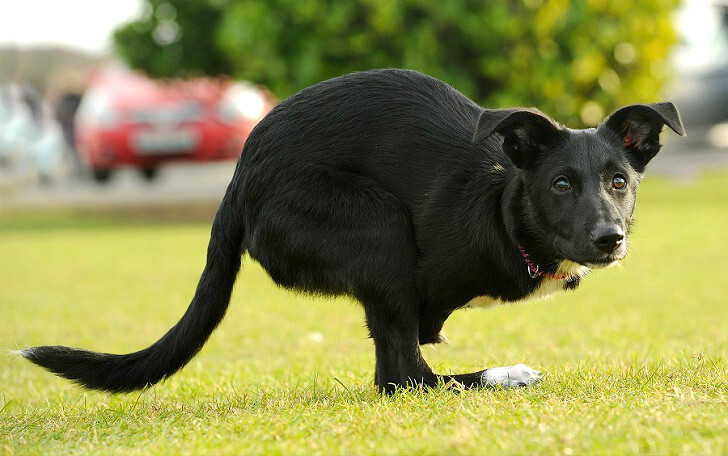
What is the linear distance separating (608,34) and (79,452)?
13039 millimetres

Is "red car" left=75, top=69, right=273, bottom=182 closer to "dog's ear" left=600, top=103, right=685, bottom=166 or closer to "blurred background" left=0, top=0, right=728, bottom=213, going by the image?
"blurred background" left=0, top=0, right=728, bottom=213

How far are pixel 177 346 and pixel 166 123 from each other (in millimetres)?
12755

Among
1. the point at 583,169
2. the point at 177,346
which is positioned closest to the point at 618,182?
the point at 583,169

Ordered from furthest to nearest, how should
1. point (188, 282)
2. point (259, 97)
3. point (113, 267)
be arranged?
1. point (259, 97)
2. point (113, 267)
3. point (188, 282)

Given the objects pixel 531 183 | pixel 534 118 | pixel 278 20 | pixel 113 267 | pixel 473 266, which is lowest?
pixel 113 267

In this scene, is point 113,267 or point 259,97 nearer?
point 113,267

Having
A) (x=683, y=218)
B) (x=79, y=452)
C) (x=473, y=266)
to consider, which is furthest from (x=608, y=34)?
(x=79, y=452)

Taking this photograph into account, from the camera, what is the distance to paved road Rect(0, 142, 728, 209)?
57.5ft

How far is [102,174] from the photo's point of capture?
18.1m

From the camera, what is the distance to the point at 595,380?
13.0 feet

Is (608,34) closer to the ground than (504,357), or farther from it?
farther from it

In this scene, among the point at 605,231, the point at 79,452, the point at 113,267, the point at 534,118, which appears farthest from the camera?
the point at 113,267

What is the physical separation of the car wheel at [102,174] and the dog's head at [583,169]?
14.3 m

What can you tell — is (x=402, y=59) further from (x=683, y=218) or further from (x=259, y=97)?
(x=683, y=218)
